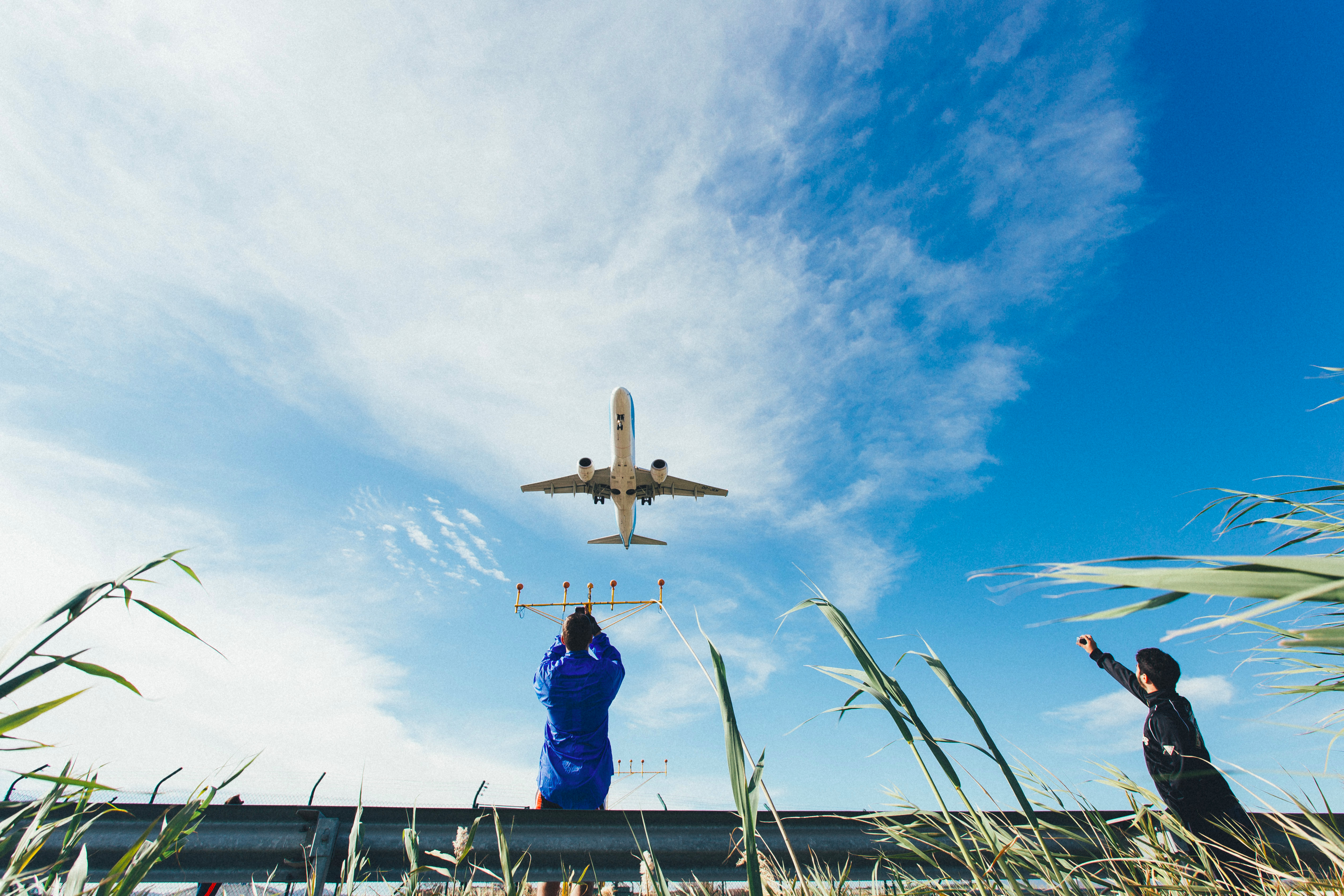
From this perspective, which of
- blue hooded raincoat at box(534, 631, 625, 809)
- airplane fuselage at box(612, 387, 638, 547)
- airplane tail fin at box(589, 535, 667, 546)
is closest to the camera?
blue hooded raincoat at box(534, 631, 625, 809)

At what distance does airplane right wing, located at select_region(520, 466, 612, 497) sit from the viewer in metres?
26.1

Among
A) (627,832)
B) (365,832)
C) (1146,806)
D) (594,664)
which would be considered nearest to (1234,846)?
(1146,806)

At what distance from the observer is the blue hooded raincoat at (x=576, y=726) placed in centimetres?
461

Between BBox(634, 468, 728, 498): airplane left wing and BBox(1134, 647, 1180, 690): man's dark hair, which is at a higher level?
BBox(634, 468, 728, 498): airplane left wing

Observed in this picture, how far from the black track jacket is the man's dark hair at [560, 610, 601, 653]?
12.5 ft

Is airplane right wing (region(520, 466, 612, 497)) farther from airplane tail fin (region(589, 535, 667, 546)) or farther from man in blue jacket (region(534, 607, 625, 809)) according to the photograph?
man in blue jacket (region(534, 607, 625, 809))

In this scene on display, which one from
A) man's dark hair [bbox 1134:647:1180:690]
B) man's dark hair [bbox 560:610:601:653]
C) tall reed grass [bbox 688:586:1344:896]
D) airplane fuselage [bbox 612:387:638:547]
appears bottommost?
tall reed grass [bbox 688:586:1344:896]

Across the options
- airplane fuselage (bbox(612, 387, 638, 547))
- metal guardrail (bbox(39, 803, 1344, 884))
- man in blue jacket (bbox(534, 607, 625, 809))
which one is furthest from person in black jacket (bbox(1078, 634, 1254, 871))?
airplane fuselage (bbox(612, 387, 638, 547))

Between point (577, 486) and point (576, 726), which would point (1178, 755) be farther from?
point (577, 486)

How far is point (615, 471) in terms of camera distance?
81.0ft

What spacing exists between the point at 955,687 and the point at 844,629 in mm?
349

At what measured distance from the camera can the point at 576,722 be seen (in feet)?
15.5

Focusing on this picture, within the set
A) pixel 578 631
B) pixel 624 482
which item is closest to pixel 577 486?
pixel 624 482

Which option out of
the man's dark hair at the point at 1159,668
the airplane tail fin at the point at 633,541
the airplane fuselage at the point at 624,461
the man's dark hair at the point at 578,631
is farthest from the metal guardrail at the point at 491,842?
the airplane tail fin at the point at 633,541
